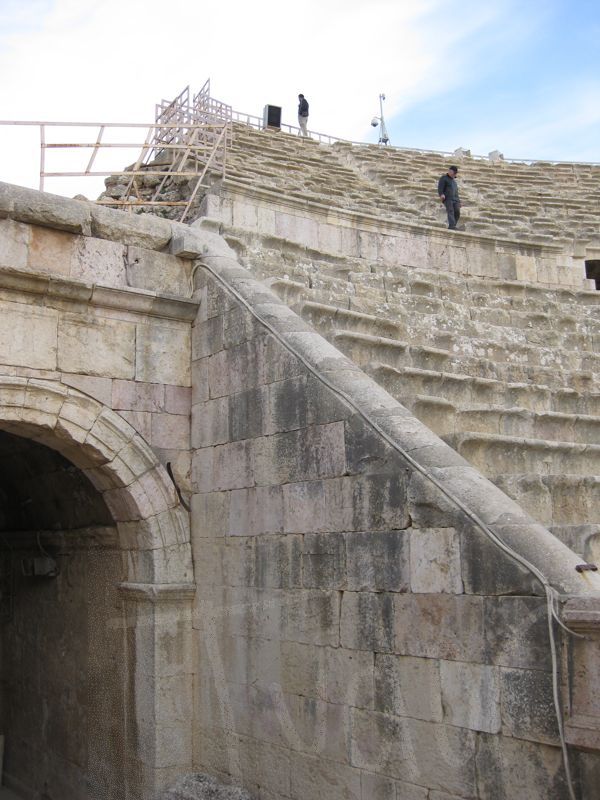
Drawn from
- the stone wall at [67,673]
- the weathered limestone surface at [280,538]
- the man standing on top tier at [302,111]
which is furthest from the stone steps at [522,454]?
Answer: the man standing on top tier at [302,111]

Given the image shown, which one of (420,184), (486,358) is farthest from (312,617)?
(420,184)

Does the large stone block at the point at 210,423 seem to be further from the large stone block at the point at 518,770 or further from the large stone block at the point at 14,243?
the large stone block at the point at 518,770

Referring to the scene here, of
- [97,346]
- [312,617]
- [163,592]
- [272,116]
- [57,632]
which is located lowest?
[57,632]

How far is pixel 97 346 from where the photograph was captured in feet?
19.2

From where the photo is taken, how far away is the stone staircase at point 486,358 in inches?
224

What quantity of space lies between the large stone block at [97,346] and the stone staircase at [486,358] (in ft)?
5.22

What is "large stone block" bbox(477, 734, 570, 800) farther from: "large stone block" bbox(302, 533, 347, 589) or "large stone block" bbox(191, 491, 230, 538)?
"large stone block" bbox(191, 491, 230, 538)

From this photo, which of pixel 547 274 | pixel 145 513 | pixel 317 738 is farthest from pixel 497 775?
pixel 547 274

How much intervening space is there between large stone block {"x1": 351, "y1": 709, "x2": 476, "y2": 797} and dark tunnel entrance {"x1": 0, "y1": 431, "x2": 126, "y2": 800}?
2.40 meters

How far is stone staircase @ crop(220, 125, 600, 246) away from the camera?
13.8 metres

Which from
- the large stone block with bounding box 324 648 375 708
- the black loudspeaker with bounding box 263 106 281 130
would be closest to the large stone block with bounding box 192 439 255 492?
the large stone block with bounding box 324 648 375 708

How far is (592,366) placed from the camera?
29.1 feet

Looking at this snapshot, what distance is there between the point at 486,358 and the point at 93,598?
173 inches

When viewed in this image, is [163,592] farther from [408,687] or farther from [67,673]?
[408,687]
